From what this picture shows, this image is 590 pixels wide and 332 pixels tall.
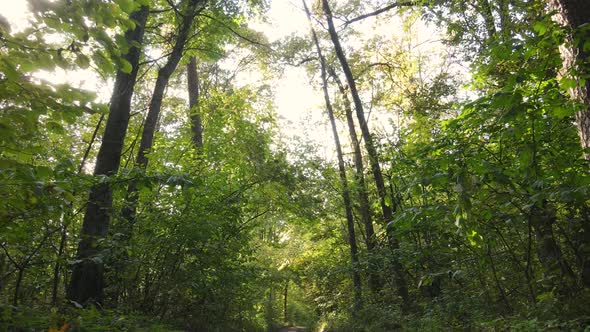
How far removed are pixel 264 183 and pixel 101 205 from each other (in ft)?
16.4

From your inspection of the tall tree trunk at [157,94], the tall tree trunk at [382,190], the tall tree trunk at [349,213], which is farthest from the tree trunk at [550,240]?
the tall tree trunk at [349,213]

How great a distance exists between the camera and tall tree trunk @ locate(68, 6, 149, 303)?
167 inches

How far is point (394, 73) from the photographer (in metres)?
15.0

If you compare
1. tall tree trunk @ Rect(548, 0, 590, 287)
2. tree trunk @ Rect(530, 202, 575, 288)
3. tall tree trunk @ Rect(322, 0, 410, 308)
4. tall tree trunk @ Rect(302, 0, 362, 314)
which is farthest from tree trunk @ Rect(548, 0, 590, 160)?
tall tree trunk @ Rect(302, 0, 362, 314)

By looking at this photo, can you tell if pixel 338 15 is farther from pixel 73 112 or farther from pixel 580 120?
pixel 73 112

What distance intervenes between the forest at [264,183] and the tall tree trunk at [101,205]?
A: 0.02 m

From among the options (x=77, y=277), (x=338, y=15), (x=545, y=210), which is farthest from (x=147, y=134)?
(x=338, y=15)

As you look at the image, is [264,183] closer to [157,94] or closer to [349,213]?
[157,94]

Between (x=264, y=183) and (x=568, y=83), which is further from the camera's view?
(x=264, y=183)

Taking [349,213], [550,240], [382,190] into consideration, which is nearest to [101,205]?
[550,240]

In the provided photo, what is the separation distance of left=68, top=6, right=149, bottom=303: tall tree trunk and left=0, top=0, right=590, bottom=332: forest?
0.8 inches

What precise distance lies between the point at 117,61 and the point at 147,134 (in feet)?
21.6

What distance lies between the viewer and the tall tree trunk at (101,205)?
13.9 feet

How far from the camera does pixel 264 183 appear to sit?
9.01m
